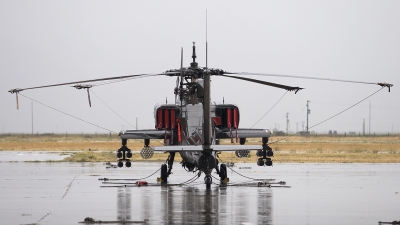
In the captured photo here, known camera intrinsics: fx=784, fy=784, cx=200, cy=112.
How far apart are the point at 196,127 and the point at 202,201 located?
21.7 ft

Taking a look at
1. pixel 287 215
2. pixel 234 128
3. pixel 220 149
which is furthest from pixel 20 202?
pixel 234 128

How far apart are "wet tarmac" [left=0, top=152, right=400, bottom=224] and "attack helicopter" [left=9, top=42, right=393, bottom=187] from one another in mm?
1125

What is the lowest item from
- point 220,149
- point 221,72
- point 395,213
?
point 395,213

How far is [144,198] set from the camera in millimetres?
23766

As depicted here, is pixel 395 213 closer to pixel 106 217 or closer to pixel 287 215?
pixel 287 215

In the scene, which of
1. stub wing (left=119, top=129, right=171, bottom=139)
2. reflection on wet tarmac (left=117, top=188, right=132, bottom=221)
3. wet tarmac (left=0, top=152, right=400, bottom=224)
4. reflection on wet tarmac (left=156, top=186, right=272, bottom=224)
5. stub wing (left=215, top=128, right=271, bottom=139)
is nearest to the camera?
reflection on wet tarmac (left=156, top=186, right=272, bottom=224)

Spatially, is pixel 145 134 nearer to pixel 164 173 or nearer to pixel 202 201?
pixel 164 173

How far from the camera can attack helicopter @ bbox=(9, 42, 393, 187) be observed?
25.5m

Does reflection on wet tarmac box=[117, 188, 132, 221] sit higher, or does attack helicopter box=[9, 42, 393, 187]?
attack helicopter box=[9, 42, 393, 187]

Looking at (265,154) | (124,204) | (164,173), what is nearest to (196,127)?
(164,173)

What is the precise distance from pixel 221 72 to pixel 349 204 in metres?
7.32

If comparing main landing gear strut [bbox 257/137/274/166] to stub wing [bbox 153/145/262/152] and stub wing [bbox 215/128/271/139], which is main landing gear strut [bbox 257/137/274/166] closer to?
stub wing [bbox 215/128/271/139]

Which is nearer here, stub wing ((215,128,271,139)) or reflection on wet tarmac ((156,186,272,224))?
reflection on wet tarmac ((156,186,272,224))

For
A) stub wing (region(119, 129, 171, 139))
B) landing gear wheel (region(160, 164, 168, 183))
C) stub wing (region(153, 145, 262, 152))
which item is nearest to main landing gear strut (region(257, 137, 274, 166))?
landing gear wheel (region(160, 164, 168, 183))
